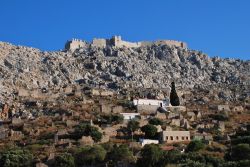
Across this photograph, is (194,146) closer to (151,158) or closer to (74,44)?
(151,158)

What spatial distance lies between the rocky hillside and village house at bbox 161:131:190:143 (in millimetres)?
25616

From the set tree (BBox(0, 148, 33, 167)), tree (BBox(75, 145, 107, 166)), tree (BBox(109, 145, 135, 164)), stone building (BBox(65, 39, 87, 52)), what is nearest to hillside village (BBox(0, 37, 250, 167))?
tree (BBox(109, 145, 135, 164))

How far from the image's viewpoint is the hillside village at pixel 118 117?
6562 centimetres

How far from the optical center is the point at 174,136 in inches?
2687

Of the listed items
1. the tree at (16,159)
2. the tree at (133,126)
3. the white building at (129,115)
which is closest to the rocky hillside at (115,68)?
the white building at (129,115)

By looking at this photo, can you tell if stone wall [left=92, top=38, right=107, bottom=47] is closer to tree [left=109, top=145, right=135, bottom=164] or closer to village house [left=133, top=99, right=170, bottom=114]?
village house [left=133, top=99, right=170, bottom=114]

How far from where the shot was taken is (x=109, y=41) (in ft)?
398

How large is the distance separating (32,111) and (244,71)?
47773 millimetres

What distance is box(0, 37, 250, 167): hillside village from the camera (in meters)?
65.6


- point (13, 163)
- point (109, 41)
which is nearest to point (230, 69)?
point (109, 41)

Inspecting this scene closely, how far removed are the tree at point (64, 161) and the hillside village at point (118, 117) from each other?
121 centimetres

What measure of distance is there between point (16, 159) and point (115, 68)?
159 ft

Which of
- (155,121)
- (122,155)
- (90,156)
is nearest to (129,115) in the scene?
(155,121)

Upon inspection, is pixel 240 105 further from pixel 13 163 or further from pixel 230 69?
pixel 13 163
